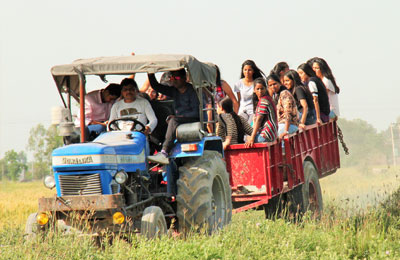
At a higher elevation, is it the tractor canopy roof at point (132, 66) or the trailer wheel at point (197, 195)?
the tractor canopy roof at point (132, 66)

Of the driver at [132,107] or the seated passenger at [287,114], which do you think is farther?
the seated passenger at [287,114]

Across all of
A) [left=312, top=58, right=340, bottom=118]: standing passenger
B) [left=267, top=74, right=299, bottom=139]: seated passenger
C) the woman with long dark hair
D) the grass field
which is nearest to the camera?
the grass field

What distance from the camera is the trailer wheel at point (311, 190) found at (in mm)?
12273

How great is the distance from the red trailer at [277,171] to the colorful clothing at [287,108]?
0.28 m

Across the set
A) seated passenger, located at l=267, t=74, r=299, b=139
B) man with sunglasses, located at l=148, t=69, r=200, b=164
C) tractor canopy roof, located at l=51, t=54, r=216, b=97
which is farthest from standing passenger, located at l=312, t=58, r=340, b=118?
tractor canopy roof, located at l=51, t=54, r=216, b=97

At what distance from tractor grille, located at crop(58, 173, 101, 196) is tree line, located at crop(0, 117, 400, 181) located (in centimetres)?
2505

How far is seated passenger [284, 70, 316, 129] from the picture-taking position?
42.8 feet

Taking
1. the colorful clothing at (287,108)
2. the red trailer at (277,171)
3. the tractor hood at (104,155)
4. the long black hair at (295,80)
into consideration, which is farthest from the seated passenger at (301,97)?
the tractor hood at (104,155)

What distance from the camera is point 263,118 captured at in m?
11.2

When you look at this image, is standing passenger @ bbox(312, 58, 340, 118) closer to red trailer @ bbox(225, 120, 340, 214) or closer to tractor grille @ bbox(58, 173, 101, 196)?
red trailer @ bbox(225, 120, 340, 214)

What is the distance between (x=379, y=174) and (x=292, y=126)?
24.8m

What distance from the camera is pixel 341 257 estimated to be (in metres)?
8.02

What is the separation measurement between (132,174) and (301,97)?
4.89 m

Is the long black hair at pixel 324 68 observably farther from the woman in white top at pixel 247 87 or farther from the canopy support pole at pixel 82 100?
the canopy support pole at pixel 82 100
